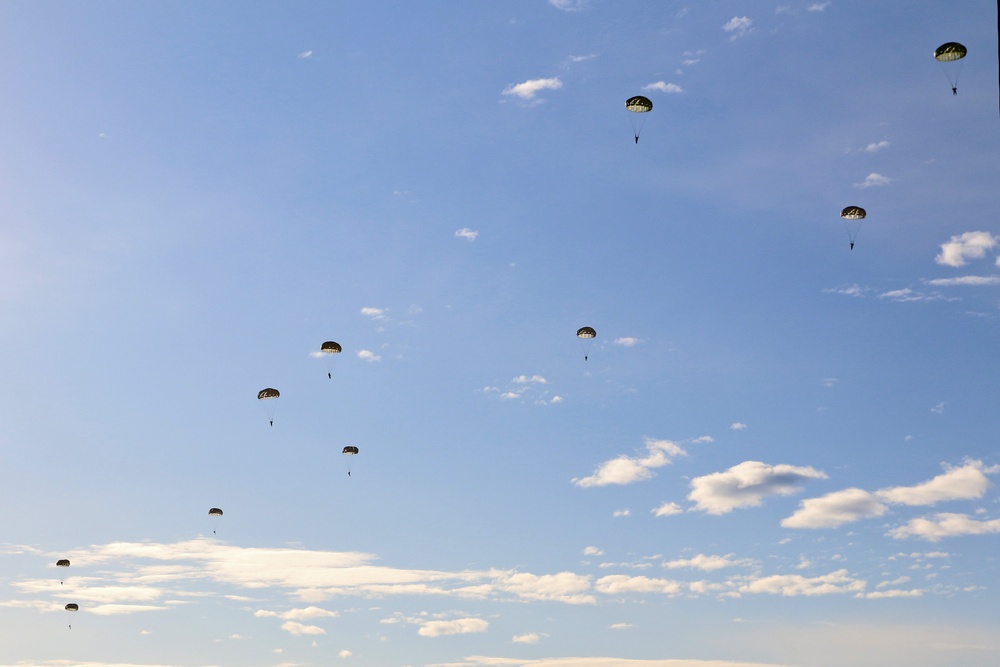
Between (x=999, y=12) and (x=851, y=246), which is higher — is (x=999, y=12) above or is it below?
below

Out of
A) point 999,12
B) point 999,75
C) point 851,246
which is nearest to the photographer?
point 999,75

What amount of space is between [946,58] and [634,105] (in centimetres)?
2912

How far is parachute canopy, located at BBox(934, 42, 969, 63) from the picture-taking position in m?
85.7

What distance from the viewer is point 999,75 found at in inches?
1294

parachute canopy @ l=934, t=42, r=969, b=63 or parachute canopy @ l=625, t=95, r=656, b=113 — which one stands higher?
parachute canopy @ l=625, t=95, r=656, b=113

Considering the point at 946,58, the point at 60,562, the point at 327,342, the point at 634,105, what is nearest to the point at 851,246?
the point at 946,58

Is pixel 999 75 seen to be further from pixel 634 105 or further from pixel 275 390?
pixel 275 390

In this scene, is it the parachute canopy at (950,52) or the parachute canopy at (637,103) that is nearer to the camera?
the parachute canopy at (950,52)

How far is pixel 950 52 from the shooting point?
3383 inches

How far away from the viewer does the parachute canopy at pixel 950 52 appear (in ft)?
281

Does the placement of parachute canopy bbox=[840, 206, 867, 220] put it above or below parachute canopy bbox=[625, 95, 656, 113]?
below

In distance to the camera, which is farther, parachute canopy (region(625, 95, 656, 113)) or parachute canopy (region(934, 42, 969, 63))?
parachute canopy (region(625, 95, 656, 113))

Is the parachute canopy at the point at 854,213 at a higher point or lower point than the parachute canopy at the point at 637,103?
lower

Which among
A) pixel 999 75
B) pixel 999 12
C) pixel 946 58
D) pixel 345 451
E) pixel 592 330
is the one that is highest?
pixel 946 58
